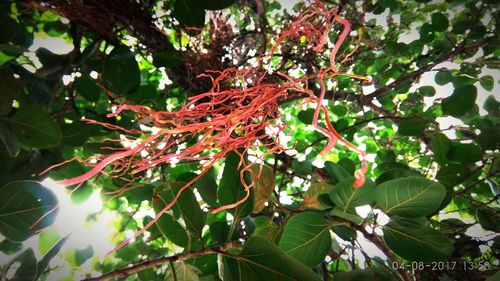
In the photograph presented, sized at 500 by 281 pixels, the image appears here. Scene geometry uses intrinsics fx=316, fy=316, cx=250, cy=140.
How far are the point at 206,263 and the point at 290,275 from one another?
0.34 meters

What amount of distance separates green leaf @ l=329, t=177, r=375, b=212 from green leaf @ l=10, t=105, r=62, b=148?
1.86 ft

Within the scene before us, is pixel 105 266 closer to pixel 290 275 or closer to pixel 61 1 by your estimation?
pixel 61 1

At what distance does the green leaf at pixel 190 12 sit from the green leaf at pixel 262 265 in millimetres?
532

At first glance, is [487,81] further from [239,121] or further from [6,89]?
[6,89]

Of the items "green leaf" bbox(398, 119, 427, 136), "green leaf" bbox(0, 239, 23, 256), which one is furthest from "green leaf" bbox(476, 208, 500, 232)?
"green leaf" bbox(0, 239, 23, 256)

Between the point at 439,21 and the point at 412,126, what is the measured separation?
442mm

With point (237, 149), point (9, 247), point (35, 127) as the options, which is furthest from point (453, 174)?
point (9, 247)

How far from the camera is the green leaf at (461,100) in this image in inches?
32.7

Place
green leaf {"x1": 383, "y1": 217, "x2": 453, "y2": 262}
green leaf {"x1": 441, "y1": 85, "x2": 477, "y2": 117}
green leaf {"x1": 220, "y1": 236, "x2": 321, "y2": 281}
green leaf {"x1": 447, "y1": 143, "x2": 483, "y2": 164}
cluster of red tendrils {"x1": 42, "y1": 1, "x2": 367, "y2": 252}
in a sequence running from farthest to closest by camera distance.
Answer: green leaf {"x1": 441, "y1": 85, "x2": 477, "y2": 117}, green leaf {"x1": 447, "y1": 143, "x2": 483, "y2": 164}, green leaf {"x1": 383, "y1": 217, "x2": 453, "y2": 262}, green leaf {"x1": 220, "y1": 236, "x2": 321, "y2": 281}, cluster of red tendrils {"x1": 42, "y1": 1, "x2": 367, "y2": 252}

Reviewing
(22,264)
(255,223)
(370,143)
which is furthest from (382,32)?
(22,264)

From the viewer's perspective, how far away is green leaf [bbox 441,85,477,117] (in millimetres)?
831

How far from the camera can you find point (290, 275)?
1.30 ft

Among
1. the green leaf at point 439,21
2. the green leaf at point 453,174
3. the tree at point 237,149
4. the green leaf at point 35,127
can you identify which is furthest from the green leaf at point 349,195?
the green leaf at point 439,21
